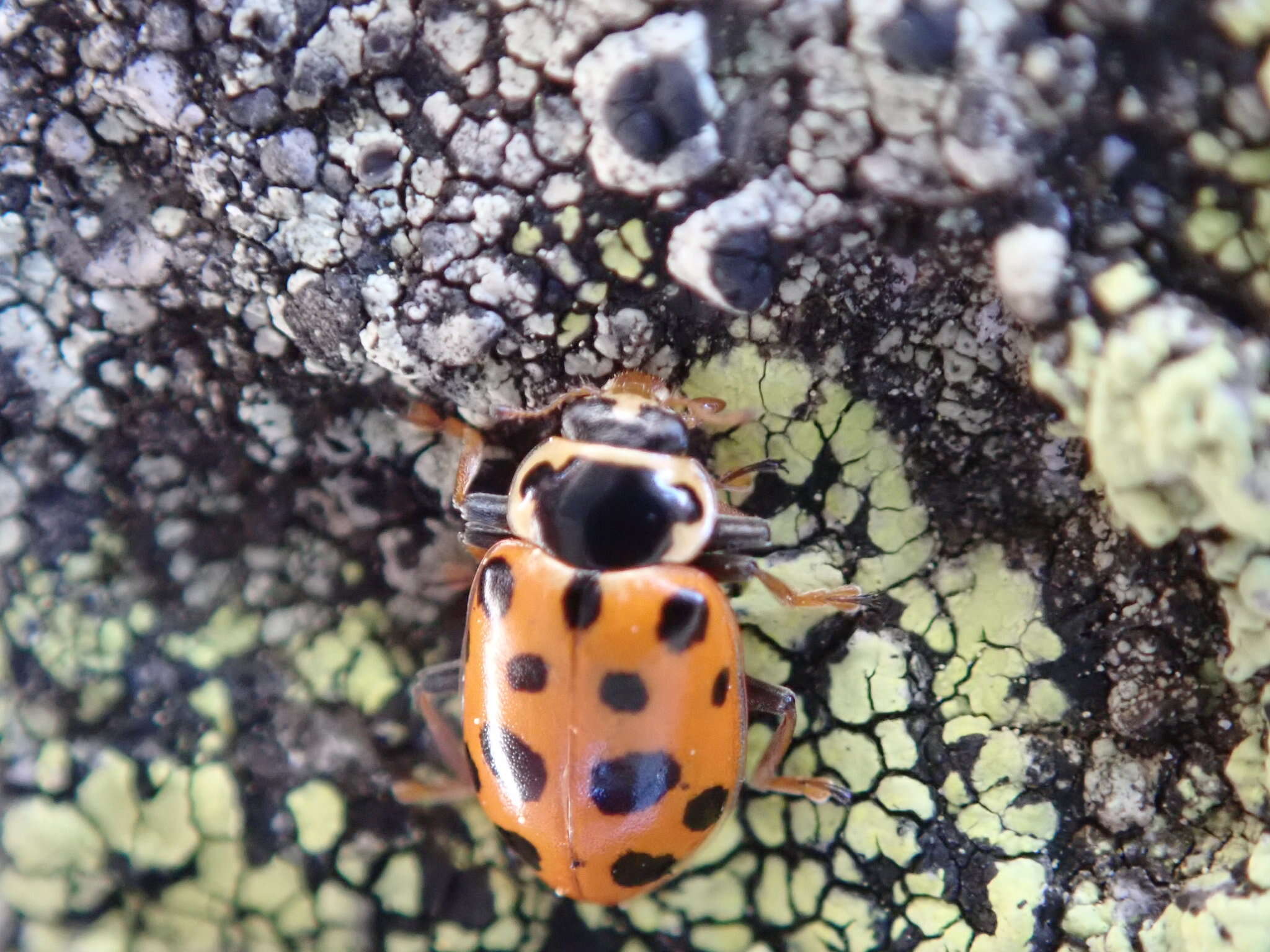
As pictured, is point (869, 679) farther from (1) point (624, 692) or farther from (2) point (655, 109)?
(2) point (655, 109)

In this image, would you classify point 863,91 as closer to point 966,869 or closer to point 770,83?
point 770,83

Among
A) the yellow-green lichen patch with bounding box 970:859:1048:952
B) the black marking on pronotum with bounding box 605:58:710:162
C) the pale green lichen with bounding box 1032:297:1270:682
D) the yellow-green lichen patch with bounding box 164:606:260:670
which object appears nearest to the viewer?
the pale green lichen with bounding box 1032:297:1270:682

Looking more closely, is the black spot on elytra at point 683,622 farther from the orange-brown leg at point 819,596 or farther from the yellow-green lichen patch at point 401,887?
the yellow-green lichen patch at point 401,887

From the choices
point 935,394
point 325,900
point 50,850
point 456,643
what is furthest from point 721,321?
point 50,850

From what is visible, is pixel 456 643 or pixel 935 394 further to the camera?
pixel 456 643

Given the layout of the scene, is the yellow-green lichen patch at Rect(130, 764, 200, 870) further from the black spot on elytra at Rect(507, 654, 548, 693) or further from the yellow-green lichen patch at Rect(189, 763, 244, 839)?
the black spot on elytra at Rect(507, 654, 548, 693)

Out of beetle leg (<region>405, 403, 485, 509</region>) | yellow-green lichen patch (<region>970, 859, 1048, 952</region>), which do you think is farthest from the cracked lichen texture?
beetle leg (<region>405, 403, 485, 509</region>)

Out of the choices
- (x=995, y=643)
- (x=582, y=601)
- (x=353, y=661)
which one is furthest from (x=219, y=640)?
(x=995, y=643)
